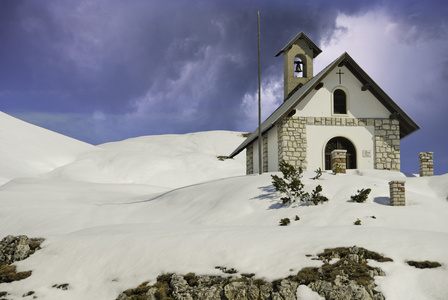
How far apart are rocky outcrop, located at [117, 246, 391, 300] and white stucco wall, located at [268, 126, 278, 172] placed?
13412mm

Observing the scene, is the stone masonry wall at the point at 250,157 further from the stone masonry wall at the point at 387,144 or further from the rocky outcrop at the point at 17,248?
the rocky outcrop at the point at 17,248

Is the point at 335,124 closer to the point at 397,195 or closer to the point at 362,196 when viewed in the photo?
the point at 362,196

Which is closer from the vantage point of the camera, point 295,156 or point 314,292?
point 314,292

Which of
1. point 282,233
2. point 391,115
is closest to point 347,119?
point 391,115

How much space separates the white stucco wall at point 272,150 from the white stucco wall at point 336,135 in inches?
69.3

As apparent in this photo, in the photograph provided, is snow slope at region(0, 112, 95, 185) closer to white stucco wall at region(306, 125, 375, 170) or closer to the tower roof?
the tower roof

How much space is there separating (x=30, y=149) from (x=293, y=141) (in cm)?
3476

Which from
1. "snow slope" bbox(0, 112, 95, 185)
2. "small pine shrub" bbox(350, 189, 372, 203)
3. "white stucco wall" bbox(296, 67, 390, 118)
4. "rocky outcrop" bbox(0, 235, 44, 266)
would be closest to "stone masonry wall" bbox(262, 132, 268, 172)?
"white stucco wall" bbox(296, 67, 390, 118)

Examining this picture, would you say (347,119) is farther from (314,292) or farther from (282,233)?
(314,292)

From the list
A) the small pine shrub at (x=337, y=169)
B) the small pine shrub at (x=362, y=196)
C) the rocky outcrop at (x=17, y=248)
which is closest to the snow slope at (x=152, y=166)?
the small pine shrub at (x=337, y=169)

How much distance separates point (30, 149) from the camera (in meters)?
46.0

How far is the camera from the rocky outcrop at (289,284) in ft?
26.5

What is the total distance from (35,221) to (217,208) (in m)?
8.44

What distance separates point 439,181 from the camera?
19.2 m
